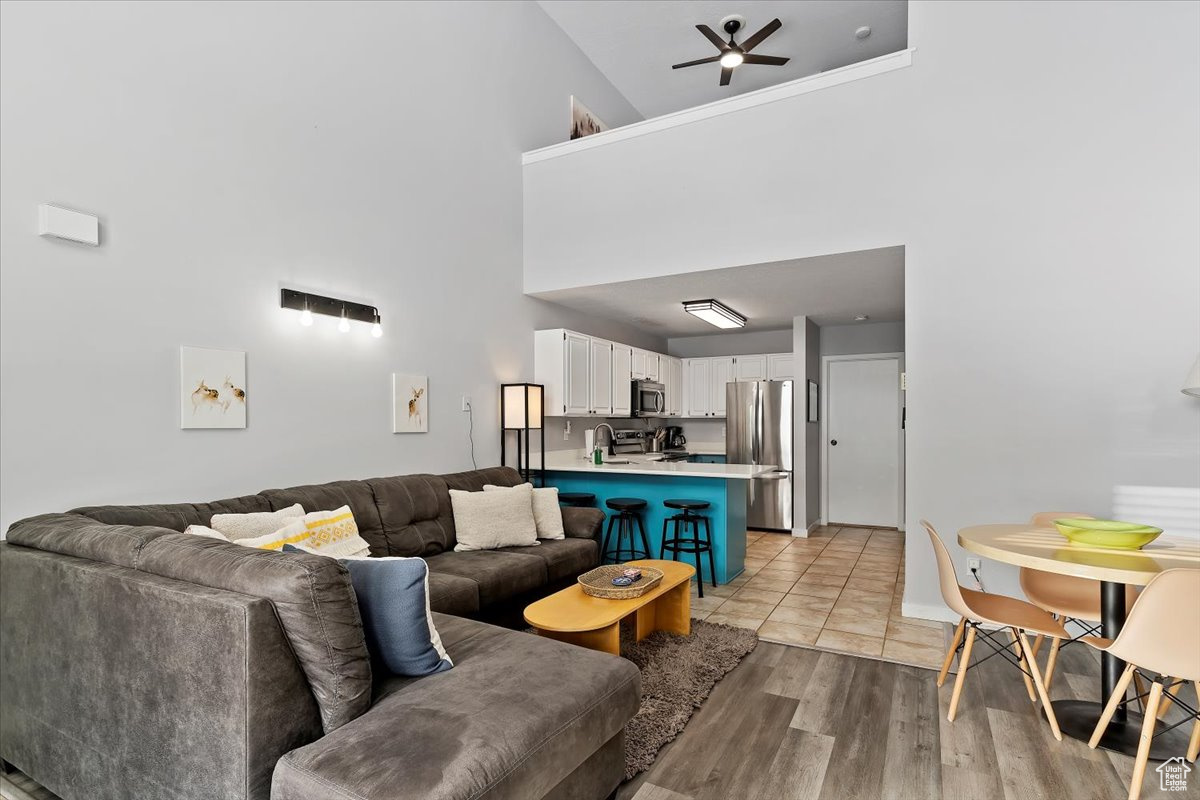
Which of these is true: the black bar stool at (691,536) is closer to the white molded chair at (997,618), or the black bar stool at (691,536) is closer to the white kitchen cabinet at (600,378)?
→ the white kitchen cabinet at (600,378)

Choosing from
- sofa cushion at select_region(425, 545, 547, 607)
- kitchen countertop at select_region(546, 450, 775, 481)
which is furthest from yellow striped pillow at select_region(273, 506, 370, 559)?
kitchen countertop at select_region(546, 450, 775, 481)

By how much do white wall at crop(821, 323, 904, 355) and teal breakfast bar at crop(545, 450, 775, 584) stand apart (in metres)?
2.97

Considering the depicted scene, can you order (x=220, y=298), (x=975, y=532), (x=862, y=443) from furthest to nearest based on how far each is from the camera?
(x=862, y=443) < (x=220, y=298) < (x=975, y=532)

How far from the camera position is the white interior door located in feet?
22.8

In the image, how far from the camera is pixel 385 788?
4.39 feet

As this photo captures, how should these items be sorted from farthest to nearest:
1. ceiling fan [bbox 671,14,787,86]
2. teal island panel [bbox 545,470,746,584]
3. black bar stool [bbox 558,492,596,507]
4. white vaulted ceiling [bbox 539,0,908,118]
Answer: white vaulted ceiling [bbox 539,0,908,118], black bar stool [bbox 558,492,596,507], ceiling fan [bbox 671,14,787,86], teal island panel [bbox 545,470,746,584]

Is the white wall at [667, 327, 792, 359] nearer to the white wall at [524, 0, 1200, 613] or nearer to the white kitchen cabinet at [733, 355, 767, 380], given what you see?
the white kitchen cabinet at [733, 355, 767, 380]

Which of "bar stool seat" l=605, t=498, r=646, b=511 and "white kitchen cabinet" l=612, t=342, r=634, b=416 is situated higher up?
"white kitchen cabinet" l=612, t=342, r=634, b=416

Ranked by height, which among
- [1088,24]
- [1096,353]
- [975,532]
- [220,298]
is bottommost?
[975,532]

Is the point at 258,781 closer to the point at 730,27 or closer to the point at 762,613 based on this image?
the point at 762,613

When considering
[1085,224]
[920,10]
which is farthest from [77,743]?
[920,10]

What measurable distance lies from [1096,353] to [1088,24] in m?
1.88

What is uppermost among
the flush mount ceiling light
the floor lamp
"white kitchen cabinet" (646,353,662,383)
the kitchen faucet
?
the flush mount ceiling light

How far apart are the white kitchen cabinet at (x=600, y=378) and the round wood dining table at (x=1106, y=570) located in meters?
3.66
